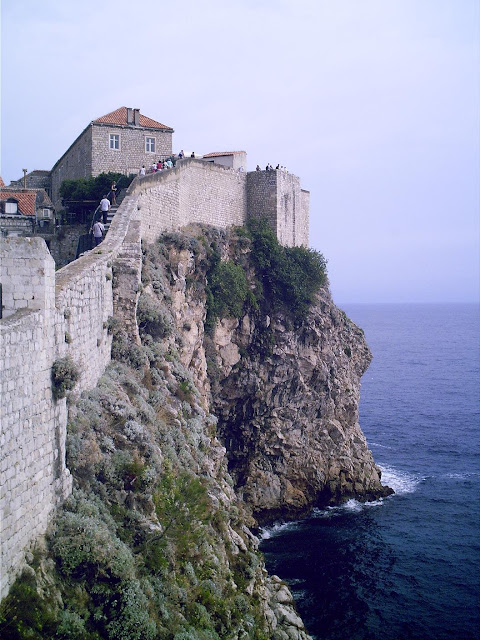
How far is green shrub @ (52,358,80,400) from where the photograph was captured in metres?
11.4

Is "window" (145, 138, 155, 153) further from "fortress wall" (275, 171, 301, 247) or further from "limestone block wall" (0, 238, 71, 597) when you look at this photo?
"limestone block wall" (0, 238, 71, 597)

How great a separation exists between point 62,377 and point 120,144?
24859 mm

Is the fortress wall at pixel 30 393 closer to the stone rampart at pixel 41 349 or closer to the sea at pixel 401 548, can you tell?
the stone rampart at pixel 41 349

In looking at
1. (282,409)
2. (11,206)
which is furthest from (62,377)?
(282,409)

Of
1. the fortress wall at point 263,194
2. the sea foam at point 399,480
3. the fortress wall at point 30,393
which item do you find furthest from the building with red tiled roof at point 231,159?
the fortress wall at point 30,393

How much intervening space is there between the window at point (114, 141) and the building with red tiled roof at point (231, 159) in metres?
6.38

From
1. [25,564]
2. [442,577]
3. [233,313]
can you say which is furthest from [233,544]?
[233,313]

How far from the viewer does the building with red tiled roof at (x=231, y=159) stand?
3856 cm

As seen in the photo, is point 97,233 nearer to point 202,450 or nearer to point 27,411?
point 202,450

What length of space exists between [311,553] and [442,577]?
6309 mm

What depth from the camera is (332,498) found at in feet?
122

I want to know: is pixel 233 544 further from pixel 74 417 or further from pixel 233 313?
pixel 233 313

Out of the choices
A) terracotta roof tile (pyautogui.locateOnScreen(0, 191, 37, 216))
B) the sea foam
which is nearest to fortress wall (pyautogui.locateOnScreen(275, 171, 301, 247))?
terracotta roof tile (pyautogui.locateOnScreen(0, 191, 37, 216))

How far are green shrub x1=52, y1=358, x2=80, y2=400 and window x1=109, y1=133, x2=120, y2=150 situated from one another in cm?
2432
